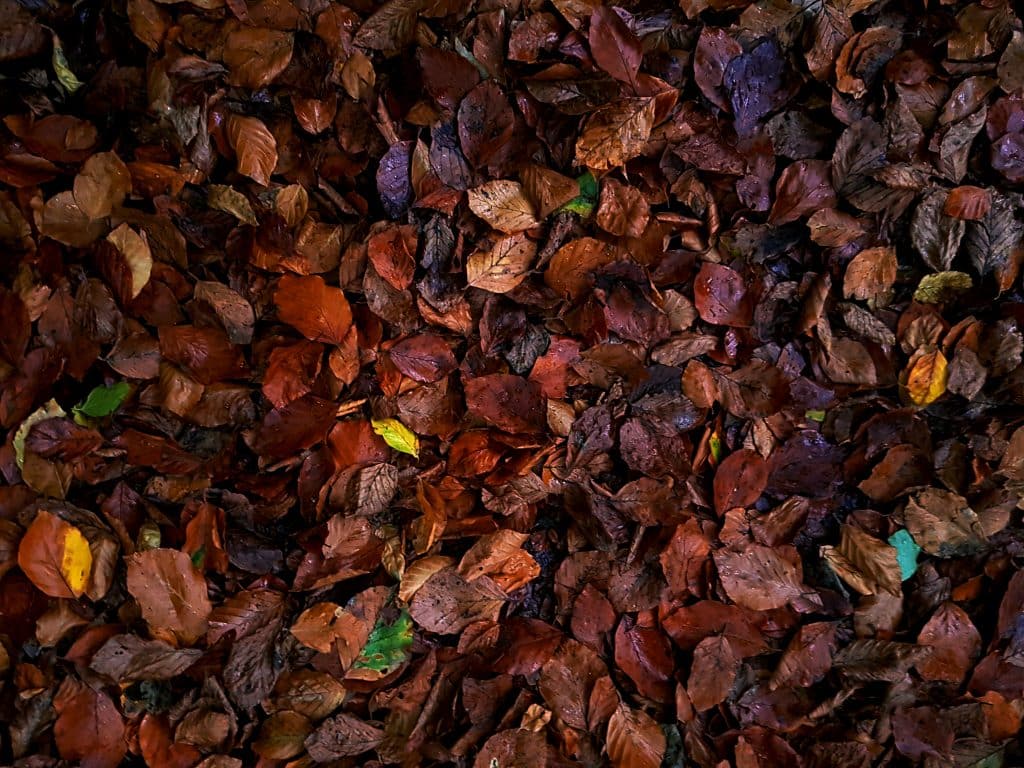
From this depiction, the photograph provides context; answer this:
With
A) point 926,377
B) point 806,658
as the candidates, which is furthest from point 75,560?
point 926,377

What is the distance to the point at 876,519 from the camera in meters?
0.81

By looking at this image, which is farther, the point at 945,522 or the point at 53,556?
the point at 945,522

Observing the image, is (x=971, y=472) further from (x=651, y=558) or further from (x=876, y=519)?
(x=651, y=558)

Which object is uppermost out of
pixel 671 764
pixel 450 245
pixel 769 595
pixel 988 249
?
pixel 450 245

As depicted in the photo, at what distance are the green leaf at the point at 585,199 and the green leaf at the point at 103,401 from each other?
0.45 meters

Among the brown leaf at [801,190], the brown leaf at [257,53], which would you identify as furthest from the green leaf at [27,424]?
the brown leaf at [801,190]

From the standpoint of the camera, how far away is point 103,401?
73 centimetres

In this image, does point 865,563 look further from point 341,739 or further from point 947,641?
point 341,739

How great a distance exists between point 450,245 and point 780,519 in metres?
0.43

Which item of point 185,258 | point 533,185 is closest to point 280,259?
point 185,258

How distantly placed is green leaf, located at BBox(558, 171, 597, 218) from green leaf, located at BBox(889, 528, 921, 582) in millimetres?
460

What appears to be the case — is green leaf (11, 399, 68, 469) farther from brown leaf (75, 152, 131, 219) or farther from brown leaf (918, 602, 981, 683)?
brown leaf (918, 602, 981, 683)

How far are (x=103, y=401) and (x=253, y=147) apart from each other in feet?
0.90

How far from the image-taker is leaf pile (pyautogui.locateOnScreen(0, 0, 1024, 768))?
71 centimetres
